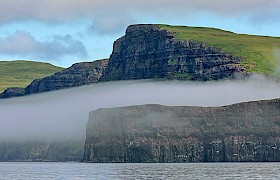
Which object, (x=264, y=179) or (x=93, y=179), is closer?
(x=264, y=179)

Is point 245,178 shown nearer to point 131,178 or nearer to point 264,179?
point 264,179

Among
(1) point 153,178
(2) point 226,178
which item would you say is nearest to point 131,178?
(1) point 153,178

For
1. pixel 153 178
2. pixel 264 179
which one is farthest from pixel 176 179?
pixel 264 179

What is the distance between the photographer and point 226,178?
189 meters

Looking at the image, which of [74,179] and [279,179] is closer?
[279,179]

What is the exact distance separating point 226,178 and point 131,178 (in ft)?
70.3

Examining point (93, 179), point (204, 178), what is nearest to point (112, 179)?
point (93, 179)

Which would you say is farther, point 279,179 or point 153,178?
point 153,178

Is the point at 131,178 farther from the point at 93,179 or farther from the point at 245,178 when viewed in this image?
the point at 245,178

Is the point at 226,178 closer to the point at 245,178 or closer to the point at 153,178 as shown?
the point at 245,178

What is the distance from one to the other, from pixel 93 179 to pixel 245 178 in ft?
106

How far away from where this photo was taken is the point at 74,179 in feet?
655

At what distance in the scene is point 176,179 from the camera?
191m

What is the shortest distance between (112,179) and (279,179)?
35.2 meters
